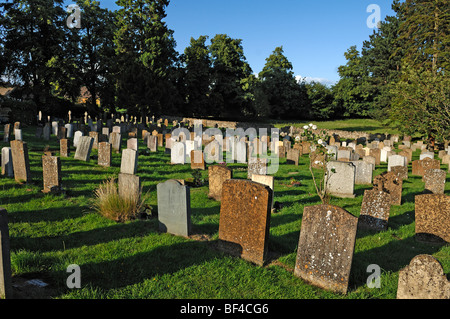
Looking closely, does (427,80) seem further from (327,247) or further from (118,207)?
(118,207)

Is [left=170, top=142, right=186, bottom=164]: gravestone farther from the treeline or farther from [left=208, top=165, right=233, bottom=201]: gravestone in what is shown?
the treeline

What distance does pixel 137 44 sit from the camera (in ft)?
131

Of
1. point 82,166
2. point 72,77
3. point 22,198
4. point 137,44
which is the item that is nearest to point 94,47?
point 137,44

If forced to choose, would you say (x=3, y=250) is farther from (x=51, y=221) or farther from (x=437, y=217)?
(x=437, y=217)

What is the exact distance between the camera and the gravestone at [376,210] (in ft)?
23.6

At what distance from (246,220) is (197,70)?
148 ft

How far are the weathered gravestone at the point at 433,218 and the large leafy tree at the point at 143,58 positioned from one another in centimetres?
3445

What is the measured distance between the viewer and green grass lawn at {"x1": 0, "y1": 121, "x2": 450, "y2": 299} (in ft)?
14.0

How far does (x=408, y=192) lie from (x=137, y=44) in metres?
38.1

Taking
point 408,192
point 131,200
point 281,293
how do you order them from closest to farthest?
point 281,293
point 131,200
point 408,192

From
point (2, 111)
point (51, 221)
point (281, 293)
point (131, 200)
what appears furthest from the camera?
point (2, 111)

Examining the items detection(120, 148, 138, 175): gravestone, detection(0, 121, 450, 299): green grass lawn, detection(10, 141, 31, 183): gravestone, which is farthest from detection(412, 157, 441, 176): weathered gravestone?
detection(10, 141, 31, 183): gravestone

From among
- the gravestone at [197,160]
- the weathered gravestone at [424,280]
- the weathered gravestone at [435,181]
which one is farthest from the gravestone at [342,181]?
the weathered gravestone at [424,280]

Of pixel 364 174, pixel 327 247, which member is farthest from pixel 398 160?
pixel 327 247
